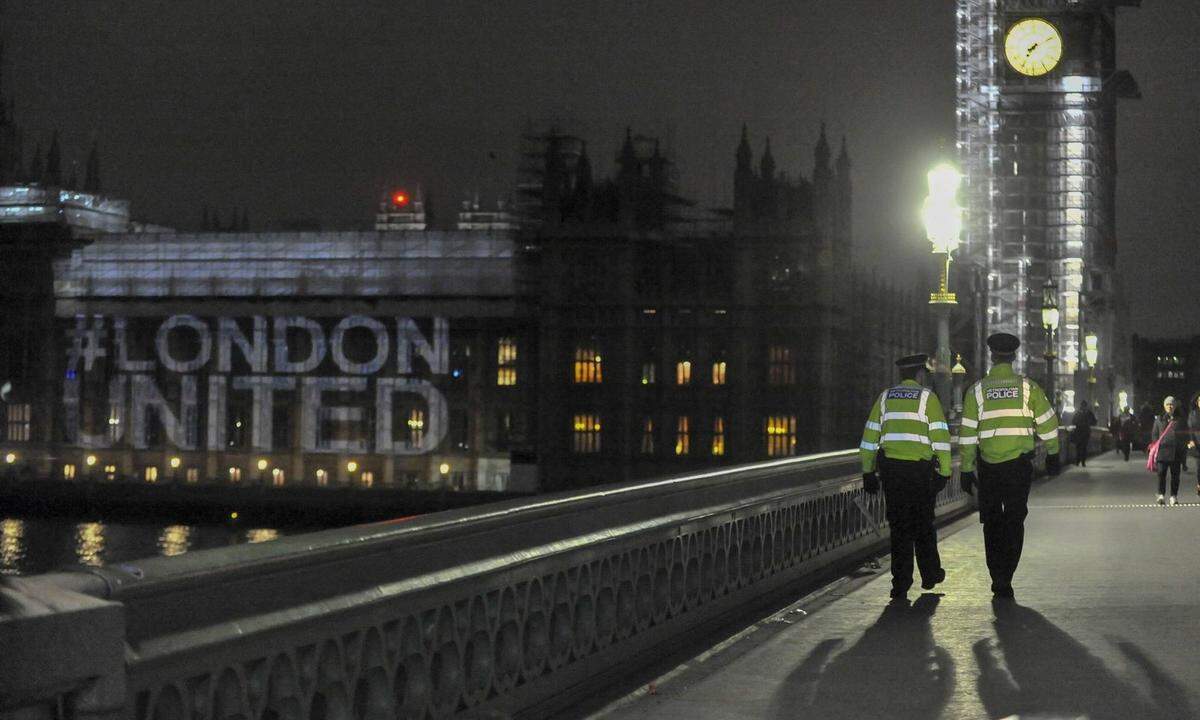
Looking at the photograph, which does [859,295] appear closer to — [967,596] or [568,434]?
[568,434]

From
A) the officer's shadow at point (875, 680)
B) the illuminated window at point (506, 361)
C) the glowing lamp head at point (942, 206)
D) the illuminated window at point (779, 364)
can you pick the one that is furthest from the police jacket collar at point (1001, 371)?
the illuminated window at point (506, 361)

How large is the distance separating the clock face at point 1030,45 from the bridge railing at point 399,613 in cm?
7939

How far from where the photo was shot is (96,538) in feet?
235

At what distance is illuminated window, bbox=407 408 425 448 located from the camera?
81.8m

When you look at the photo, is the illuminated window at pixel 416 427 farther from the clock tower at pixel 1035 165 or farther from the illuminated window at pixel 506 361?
the clock tower at pixel 1035 165

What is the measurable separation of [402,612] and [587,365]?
71862mm

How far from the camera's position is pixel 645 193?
Answer: 3140 inches

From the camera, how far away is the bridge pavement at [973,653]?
23.7 ft

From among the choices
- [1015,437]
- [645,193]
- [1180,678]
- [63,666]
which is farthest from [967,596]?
[645,193]

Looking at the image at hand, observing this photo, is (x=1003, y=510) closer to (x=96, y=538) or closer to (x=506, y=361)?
(x=96, y=538)

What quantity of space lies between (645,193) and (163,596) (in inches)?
2991

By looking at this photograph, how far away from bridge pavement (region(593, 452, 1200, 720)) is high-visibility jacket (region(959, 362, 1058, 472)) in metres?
0.95

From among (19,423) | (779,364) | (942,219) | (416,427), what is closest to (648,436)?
(779,364)


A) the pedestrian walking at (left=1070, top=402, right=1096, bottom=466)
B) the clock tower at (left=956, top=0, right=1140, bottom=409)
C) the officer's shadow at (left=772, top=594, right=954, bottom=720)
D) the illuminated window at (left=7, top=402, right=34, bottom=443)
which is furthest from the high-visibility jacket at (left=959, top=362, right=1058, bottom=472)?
the illuminated window at (left=7, top=402, right=34, bottom=443)
